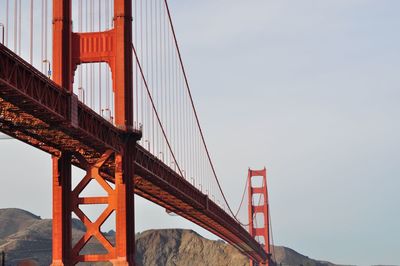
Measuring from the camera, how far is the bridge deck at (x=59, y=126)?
116 feet

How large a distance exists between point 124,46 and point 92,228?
30.3ft

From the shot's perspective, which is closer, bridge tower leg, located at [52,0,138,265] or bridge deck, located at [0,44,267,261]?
bridge deck, located at [0,44,267,261]

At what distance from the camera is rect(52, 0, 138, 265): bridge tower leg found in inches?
1818

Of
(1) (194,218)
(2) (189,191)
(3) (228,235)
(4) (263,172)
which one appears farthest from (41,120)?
(4) (263,172)

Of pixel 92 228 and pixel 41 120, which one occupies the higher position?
pixel 41 120

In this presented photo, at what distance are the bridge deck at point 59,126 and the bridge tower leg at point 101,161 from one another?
0.80m

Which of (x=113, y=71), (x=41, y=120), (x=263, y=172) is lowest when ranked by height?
(x=41, y=120)

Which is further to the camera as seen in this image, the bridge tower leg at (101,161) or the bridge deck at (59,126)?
the bridge tower leg at (101,161)

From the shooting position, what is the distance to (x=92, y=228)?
160ft

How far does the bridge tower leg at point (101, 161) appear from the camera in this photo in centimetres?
4619

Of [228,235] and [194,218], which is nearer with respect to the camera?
[194,218]

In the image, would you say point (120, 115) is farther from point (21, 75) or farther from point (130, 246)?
Result: point (21, 75)

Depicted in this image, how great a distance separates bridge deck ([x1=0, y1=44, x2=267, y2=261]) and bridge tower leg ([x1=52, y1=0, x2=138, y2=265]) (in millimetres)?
803

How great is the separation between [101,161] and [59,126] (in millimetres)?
8140
